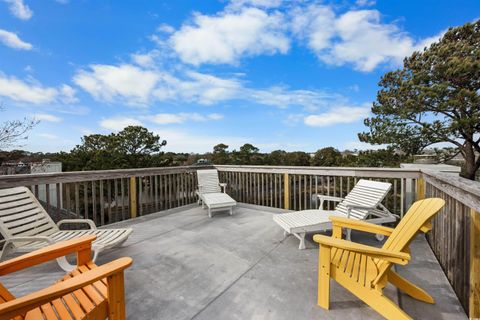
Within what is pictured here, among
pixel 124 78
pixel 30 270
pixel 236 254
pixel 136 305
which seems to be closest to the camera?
pixel 136 305

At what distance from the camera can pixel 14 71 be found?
7.55m

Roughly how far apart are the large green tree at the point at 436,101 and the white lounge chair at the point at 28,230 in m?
14.5

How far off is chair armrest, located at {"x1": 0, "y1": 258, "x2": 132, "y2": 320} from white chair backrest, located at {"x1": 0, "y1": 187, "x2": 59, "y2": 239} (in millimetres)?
2095

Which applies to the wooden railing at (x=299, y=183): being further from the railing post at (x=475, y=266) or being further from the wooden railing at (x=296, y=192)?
the railing post at (x=475, y=266)

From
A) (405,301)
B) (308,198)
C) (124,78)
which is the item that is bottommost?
(405,301)

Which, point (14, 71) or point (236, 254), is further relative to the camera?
point (14, 71)

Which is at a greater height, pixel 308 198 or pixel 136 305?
pixel 308 198

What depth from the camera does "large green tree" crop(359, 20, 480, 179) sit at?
10.8 meters

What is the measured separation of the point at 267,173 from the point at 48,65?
27.8 ft

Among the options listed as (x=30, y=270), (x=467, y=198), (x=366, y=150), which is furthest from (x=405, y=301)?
(x=366, y=150)

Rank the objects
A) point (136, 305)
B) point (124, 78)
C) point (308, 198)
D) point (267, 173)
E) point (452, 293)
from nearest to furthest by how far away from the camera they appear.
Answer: point (136, 305)
point (452, 293)
point (308, 198)
point (267, 173)
point (124, 78)

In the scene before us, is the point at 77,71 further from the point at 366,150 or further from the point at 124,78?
the point at 366,150

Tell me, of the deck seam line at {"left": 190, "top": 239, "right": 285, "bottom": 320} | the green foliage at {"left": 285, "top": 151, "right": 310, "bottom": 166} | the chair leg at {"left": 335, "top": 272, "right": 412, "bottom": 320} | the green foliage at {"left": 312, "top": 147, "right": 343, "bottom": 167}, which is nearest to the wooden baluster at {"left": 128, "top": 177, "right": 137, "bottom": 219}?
the deck seam line at {"left": 190, "top": 239, "right": 285, "bottom": 320}

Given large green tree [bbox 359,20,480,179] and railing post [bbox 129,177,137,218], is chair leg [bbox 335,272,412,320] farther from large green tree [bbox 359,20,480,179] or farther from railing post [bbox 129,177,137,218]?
large green tree [bbox 359,20,480,179]
